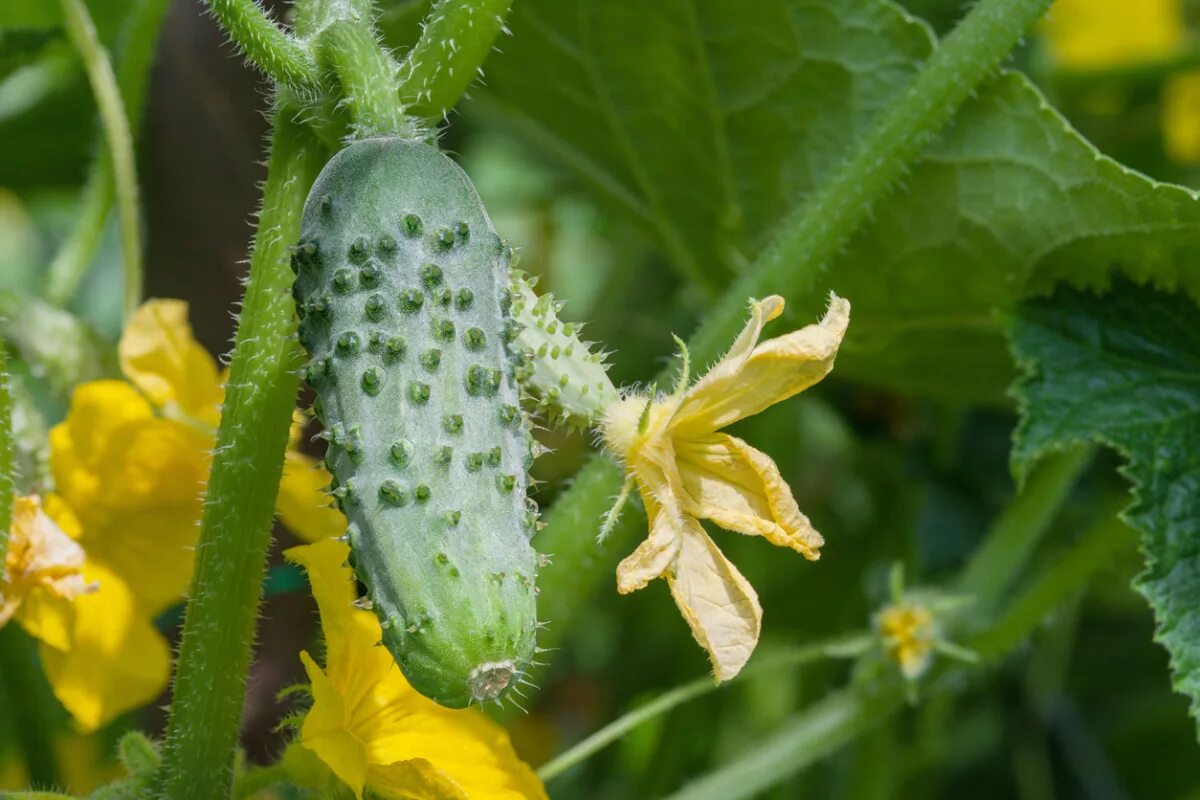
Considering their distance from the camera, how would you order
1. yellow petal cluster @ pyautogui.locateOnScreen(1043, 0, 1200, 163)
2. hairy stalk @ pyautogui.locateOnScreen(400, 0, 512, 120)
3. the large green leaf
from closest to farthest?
hairy stalk @ pyautogui.locateOnScreen(400, 0, 512, 120), the large green leaf, yellow petal cluster @ pyautogui.locateOnScreen(1043, 0, 1200, 163)

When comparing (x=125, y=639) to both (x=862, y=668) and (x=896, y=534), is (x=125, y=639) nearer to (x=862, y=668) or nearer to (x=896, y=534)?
(x=862, y=668)

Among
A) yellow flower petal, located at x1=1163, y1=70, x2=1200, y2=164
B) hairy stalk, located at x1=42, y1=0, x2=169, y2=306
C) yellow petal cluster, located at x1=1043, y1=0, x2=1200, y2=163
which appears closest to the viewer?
hairy stalk, located at x1=42, y1=0, x2=169, y2=306

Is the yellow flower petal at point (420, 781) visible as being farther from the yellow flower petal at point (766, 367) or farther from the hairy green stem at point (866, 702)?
the hairy green stem at point (866, 702)

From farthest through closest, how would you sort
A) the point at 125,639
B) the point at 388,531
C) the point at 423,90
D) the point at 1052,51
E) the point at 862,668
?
the point at 1052,51 < the point at 862,668 < the point at 125,639 < the point at 423,90 < the point at 388,531

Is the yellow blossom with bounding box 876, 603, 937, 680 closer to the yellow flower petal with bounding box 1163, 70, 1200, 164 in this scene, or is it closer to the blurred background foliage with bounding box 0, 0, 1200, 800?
the blurred background foliage with bounding box 0, 0, 1200, 800

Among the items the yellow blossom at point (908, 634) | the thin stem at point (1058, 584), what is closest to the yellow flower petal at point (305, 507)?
the yellow blossom at point (908, 634)

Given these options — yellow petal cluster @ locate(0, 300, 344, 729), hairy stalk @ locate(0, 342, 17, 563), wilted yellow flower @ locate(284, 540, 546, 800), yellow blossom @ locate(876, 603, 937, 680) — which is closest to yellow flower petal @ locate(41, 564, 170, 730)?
yellow petal cluster @ locate(0, 300, 344, 729)

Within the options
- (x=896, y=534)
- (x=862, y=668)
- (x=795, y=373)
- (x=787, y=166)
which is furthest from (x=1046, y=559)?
(x=795, y=373)
